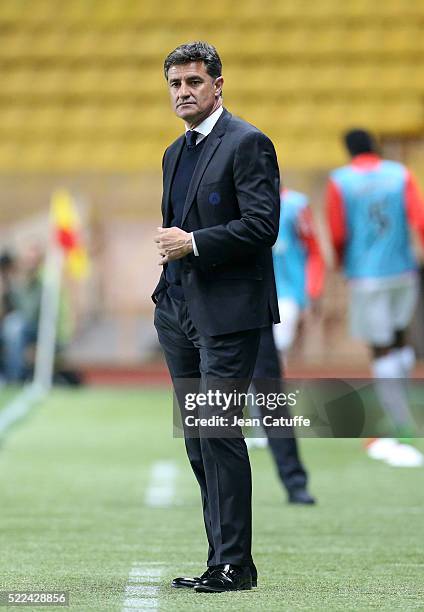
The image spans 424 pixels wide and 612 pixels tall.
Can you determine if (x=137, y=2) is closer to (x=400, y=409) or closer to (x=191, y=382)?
(x=400, y=409)

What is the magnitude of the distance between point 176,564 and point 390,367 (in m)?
4.35

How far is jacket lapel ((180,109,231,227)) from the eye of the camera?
15.0 feet

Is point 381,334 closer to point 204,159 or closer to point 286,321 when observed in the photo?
point 286,321

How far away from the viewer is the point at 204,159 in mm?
4590

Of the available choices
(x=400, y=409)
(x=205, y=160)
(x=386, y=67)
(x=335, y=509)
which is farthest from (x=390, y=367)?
(x=386, y=67)

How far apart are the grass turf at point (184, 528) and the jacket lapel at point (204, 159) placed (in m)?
1.18

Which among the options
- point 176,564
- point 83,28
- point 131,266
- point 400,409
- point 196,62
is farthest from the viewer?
point 83,28

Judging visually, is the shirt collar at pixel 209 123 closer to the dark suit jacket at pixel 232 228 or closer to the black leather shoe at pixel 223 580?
the dark suit jacket at pixel 232 228

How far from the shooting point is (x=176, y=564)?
17.5 feet

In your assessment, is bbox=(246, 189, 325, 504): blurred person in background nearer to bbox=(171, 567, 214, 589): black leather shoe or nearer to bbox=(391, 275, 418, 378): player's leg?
bbox=(391, 275, 418, 378): player's leg

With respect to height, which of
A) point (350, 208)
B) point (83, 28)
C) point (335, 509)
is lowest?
point (335, 509)

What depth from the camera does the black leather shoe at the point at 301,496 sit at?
724 cm

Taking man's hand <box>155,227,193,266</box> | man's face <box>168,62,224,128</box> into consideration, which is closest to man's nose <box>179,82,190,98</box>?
man's face <box>168,62,224,128</box>

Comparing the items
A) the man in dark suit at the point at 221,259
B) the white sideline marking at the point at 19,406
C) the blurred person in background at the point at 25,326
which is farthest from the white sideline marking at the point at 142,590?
the blurred person in background at the point at 25,326
